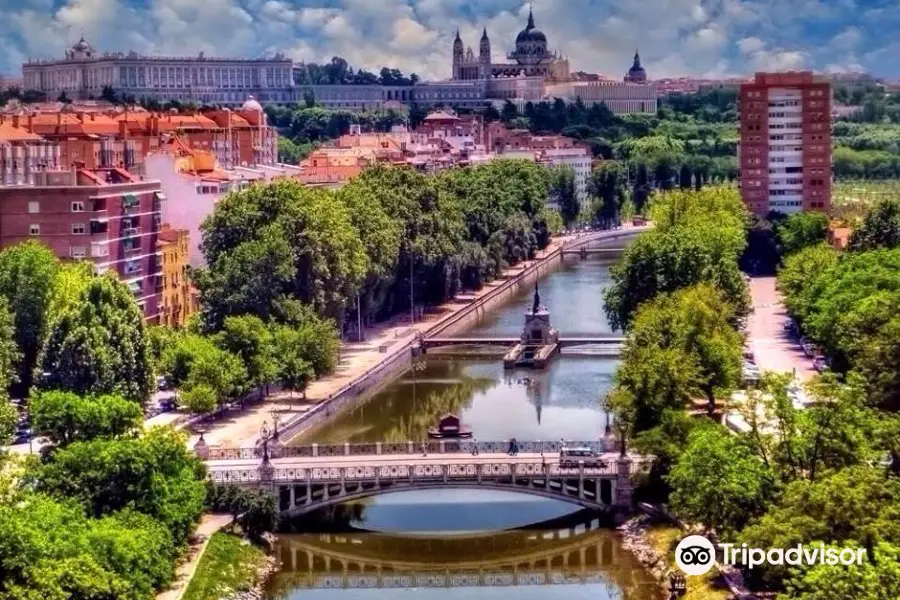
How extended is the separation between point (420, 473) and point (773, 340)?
2178cm

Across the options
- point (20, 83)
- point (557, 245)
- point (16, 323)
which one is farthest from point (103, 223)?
point (20, 83)

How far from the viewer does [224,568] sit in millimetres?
29453

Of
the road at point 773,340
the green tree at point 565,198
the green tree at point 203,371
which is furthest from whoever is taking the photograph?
the green tree at point 565,198

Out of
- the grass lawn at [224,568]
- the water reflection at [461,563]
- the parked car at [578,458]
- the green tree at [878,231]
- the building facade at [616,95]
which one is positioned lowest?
the water reflection at [461,563]

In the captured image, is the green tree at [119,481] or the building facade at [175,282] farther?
the building facade at [175,282]

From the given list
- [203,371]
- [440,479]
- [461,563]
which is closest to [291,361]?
[203,371]

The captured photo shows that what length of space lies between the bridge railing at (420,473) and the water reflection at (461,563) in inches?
35.7

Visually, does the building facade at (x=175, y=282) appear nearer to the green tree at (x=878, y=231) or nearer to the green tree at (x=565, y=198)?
the green tree at (x=878, y=231)

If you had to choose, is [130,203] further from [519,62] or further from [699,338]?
[519,62]

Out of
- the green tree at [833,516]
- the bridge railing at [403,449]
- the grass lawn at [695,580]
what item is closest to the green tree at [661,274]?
the bridge railing at [403,449]

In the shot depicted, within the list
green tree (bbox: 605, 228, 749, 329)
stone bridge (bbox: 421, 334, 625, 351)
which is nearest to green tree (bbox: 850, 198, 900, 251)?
green tree (bbox: 605, 228, 749, 329)

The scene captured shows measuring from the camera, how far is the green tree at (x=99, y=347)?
36.9 meters

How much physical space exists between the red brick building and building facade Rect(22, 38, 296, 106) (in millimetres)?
104038

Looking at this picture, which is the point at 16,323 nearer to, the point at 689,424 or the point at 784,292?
the point at 689,424
